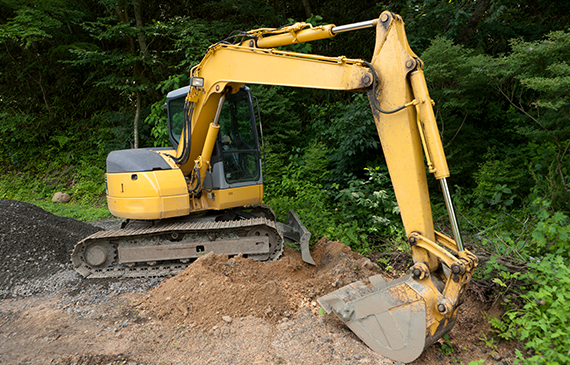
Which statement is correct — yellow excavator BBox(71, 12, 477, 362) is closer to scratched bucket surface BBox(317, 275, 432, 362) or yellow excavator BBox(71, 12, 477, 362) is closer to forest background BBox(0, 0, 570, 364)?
scratched bucket surface BBox(317, 275, 432, 362)

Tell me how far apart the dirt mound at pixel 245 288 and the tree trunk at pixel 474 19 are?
5.70m

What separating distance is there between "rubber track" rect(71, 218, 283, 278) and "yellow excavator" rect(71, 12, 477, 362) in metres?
0.02

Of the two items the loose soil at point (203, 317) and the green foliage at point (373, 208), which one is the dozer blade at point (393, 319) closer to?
the loose soil at point (203, 317)

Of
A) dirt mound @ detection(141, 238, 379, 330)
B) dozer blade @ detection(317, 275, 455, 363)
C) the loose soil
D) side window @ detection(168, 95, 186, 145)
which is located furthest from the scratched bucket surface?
side window @ detection(168, 95, 186, 145)

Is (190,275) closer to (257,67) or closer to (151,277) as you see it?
(151,277)

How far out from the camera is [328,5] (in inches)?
461

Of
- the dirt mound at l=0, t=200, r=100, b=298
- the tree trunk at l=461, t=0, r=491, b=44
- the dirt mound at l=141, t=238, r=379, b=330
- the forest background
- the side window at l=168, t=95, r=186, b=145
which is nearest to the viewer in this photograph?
the dirt mound at l=141, t=238, r=379, b=330

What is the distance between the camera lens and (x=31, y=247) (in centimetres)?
557

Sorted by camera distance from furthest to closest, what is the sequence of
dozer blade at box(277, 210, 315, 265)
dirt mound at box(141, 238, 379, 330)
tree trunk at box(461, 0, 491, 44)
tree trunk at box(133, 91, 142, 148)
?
tree trunk at box(133, 91, 142, 148) < tree trunk at box(461, 0, 491, 44) < dozer blade at box(277, 210, 315, 265) < dirt mound at box(141, 238, 379, 330)

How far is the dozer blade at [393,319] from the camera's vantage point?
2867 millimetres

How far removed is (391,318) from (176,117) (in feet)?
14.0

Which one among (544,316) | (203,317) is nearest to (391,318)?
(544,316)

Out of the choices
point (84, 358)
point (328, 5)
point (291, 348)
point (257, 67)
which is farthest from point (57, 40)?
point (291, 348)

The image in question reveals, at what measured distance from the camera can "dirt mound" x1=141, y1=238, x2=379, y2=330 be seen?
12.4ft
